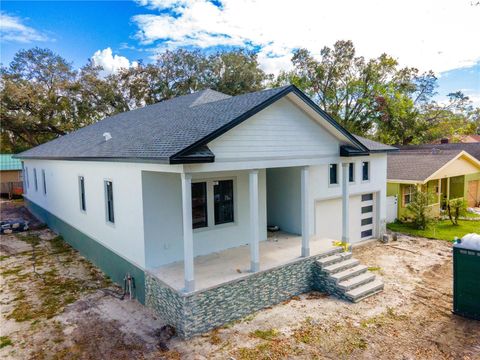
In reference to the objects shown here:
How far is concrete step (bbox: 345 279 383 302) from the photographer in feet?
28.4

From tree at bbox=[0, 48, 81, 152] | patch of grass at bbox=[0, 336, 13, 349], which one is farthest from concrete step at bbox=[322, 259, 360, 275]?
tree at bbox=[0, 48, 81, 152]

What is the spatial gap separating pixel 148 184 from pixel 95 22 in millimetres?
15013

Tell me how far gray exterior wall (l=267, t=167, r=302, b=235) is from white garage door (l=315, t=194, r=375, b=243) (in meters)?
1.10

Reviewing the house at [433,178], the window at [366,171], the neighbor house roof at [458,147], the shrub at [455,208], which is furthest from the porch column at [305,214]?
the neighbor house roof at [458,147]

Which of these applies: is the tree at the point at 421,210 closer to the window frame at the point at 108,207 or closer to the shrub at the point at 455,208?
the shrub at the point at 455,208

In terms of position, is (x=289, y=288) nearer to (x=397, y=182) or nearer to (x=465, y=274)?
(x=465, y=274)

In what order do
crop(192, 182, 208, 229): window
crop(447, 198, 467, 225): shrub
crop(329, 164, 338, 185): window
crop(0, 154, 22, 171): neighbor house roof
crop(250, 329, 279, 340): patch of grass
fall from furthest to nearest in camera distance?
1. crop(0, 154, 22, 171): neighbor house roof
2. crop(447, 198, 467, 225): shrub
3. crop(329, 164, 338, 185): window
4. crop(192, 182, 208, 229): window
5. crop(250, 329, 279, 340): patch of grass

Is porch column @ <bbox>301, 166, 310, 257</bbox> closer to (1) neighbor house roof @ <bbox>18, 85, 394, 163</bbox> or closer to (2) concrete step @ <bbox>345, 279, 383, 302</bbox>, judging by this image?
(2) concrete step @ <bbox>345, 279, 383, 302</bbox>

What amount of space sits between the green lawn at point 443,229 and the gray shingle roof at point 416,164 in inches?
101

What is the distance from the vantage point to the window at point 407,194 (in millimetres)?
17609

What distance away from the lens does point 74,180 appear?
41.4 feet

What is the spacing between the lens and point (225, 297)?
756 centimetres

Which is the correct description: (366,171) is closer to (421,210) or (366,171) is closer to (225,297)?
(421,210)

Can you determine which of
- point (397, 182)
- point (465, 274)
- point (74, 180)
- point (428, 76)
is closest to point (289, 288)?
point (465, 274)
